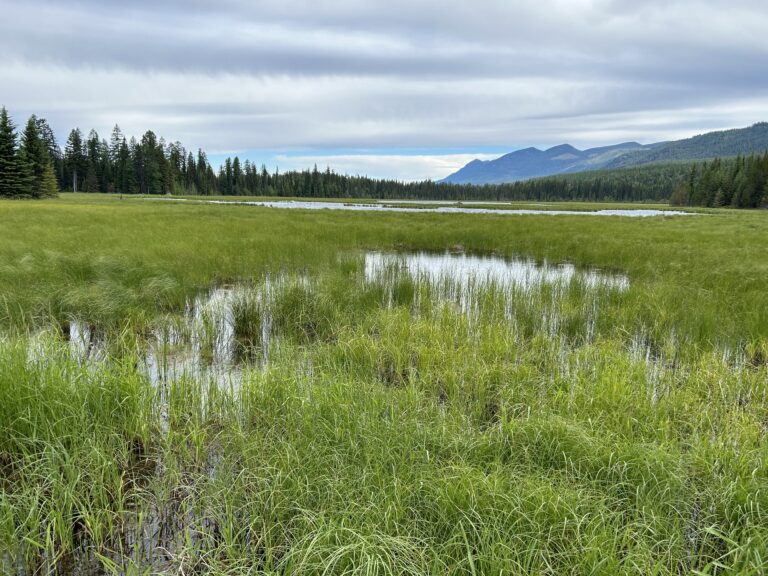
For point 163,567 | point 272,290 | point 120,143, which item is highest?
point 120,143

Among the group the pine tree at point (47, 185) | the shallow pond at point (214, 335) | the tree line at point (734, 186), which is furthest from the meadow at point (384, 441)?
the tree line at point (734, 186)

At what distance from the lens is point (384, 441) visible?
14.3 feet

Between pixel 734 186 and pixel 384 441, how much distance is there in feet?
381

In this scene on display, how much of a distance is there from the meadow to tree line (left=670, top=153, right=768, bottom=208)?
10058 centimetres

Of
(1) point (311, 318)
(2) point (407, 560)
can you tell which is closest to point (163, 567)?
(2) point (407, 560)

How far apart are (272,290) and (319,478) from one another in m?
7.89

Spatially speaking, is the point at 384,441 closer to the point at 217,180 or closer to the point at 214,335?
the point at 214,335

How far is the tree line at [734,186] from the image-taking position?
84375mm

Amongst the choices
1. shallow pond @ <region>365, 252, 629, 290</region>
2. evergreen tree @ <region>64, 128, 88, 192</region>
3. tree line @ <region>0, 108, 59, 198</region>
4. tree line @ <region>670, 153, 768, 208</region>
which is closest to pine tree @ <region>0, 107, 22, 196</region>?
tree line @ <region>0, 108, 59, 198</region>

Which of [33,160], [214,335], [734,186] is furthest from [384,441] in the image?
[734,186]

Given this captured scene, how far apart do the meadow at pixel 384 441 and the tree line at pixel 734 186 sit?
100584 mm

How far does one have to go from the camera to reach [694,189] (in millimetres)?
103812

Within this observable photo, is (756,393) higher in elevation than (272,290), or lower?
lower

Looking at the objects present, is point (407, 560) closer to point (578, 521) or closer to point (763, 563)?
point (578, 521)
